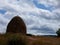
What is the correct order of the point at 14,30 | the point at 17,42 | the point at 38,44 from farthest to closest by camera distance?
the point at 14,30 → the point at 38,44 → the point at 17,42

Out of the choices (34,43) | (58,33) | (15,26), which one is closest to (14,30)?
(15,26)

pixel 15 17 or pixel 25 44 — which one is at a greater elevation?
pixel 15 17

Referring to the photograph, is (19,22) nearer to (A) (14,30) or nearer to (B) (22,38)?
(A) (14,30)

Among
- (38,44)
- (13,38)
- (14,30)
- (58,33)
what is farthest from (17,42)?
(58,33)

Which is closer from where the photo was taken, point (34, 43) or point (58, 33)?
point (34, 43)

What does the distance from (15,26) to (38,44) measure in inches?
724

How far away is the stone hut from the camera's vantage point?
42.5 meters

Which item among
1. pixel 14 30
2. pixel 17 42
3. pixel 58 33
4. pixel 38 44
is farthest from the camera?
pixel 58 33

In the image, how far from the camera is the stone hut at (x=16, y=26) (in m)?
42.5

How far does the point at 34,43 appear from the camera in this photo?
25.1 metres

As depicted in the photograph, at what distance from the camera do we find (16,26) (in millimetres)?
42562

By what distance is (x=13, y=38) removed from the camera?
22953mm

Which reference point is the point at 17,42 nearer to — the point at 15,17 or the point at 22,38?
the point at 22,38

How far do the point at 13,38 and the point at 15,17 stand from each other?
69.0ft
